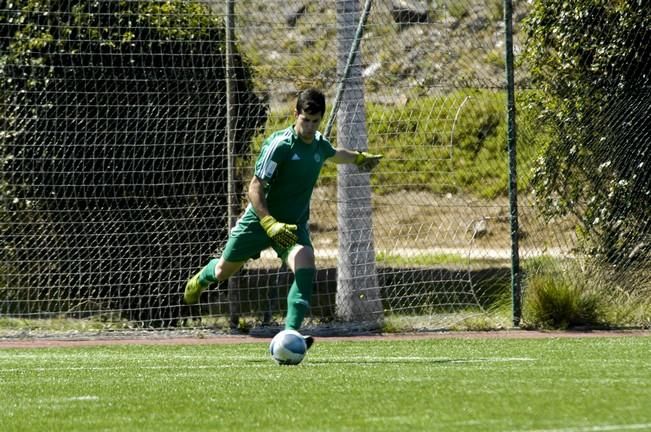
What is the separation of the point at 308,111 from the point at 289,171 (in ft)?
1.79

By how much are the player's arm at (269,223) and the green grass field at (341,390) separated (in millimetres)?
933

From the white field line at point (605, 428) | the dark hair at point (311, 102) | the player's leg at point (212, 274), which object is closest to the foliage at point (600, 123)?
the player's leg at point (212, 274)

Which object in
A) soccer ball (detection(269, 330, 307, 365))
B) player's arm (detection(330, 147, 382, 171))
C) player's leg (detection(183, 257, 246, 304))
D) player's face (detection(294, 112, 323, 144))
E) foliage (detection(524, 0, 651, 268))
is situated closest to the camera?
soccer ball (detection(269, 330, 307, 365))

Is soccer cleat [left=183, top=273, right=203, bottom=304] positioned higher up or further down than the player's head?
further down

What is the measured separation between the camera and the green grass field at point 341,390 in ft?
20.7

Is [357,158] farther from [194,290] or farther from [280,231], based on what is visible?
[194,290]

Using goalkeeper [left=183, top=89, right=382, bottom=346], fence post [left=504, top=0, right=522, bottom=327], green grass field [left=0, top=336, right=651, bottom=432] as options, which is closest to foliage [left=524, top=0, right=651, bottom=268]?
fence post [left=504, top=0, right=522, bottom=327]

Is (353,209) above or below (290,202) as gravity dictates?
below

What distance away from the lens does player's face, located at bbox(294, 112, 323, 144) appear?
9.61 m

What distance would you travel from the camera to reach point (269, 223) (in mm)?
9461

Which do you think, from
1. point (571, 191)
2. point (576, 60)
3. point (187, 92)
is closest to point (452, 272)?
point (571, 191)

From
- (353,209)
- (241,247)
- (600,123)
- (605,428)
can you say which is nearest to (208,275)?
(241,247)

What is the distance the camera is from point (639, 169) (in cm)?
1412

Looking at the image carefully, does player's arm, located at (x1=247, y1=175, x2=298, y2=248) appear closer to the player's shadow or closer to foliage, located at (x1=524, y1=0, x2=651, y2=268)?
the player's shadow
